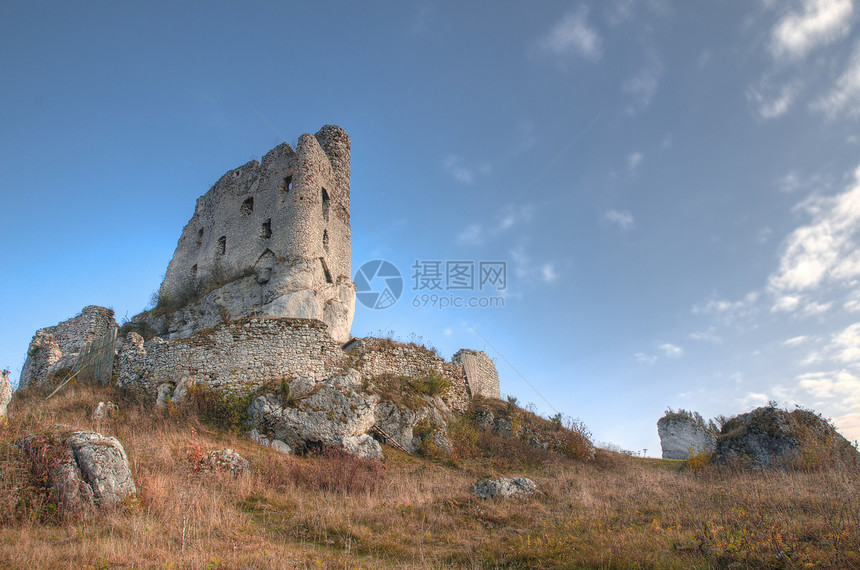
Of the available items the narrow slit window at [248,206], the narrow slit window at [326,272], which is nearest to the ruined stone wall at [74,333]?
the narrow slit window at [248,206]

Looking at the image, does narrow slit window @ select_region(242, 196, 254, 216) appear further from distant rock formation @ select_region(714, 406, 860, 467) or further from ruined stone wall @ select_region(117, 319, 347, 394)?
distant rock formation @ select_region(714, 406, 860, 467)

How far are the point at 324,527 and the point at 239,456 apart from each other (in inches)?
155

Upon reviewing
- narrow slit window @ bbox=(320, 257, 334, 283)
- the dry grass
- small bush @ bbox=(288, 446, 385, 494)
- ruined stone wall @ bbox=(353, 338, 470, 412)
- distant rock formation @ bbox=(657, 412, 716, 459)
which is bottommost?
the dry grass

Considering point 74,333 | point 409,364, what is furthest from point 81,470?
point 74,333

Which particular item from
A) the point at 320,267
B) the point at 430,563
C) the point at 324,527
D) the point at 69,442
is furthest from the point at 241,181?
the point at 430,563

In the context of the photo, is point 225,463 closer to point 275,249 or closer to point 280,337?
point 280,337

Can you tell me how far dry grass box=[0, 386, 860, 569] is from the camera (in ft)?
16.9

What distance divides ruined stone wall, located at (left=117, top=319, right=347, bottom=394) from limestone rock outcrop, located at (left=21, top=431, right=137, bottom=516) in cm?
628

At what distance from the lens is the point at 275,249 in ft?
66.7

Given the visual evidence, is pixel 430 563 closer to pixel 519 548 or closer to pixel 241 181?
pixel 519 548

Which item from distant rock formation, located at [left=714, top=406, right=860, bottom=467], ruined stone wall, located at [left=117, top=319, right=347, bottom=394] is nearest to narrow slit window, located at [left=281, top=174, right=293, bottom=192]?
ruined stone wall, located at [left=117, top=319, right=347, bottom=394]

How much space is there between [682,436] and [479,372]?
37.1 feet

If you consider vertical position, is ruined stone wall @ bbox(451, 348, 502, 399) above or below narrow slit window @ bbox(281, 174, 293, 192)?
below

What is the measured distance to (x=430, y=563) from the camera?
554cm
